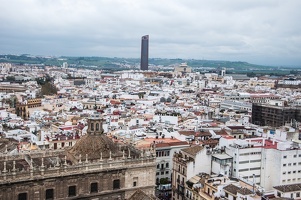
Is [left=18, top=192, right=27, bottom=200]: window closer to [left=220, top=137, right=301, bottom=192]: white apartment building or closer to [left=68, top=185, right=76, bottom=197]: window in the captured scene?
[left=68, top=185, right=76, bottom=197]: window

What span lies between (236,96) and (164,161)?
129 meters

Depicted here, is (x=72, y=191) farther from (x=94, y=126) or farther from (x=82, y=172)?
(x=94, y=126)

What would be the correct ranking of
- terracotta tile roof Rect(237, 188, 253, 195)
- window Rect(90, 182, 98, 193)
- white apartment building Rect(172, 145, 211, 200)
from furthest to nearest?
white apartment building Rect(172, 145, 211, 200) → terracotta tile roof Rect(237, 188, 253, 195) → window Rect(90, 182, 98, 193)

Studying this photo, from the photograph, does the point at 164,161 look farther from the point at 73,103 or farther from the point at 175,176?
the point at 73,103

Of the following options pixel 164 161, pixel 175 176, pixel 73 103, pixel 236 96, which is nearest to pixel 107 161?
pixel 175 176

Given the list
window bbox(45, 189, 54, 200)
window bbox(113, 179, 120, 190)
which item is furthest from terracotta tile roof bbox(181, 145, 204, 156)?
window bbox(45, 189, 54, 200)

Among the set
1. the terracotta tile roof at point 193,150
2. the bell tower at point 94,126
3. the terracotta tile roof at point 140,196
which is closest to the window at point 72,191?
the terracotta tile roof at point 140,196

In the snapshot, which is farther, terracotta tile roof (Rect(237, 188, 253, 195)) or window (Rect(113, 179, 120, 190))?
terracotta tile roof (Rect(237, 188, 253, 195))

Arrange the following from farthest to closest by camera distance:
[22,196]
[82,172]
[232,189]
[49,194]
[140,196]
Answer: [232,189], [140,196], [82,172], [49,194], [22,196]

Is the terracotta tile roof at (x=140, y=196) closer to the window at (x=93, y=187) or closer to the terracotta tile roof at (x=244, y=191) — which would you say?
the window at (x=93, y=187)

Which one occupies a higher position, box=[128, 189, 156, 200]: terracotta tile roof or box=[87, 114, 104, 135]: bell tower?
box=[87, 114, 104, 135]: bell tower

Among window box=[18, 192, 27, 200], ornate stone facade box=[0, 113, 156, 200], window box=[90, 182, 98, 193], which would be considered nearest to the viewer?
window box=[18, 192, 27, 200]

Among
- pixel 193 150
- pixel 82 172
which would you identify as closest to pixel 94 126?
pixel 82 172

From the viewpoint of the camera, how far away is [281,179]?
61.0m
